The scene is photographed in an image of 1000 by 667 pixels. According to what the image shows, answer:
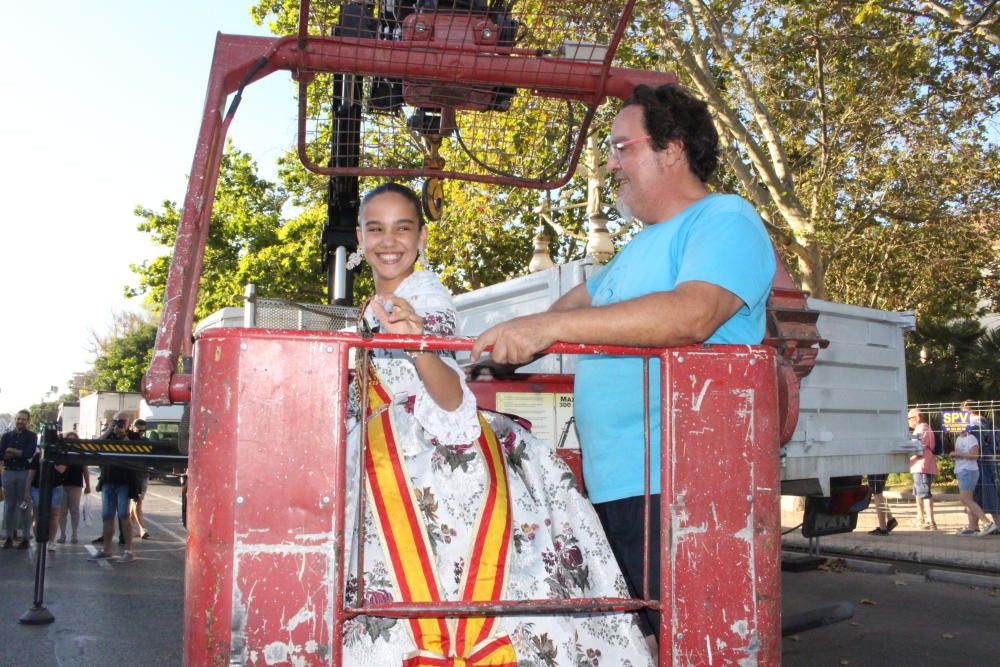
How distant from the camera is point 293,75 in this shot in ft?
11.2

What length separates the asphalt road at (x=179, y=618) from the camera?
620 centimetres

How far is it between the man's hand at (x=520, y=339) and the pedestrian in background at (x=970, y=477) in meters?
12.0

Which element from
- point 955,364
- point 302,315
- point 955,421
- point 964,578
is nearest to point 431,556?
point 302,315

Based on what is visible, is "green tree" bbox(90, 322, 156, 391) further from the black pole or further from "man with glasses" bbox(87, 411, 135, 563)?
the black pole

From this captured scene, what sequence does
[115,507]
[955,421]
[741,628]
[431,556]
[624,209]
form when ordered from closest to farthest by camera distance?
[741,628]
[431,556]
[624,209]
[115,507]
[955,421]

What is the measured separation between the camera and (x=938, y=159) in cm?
1495

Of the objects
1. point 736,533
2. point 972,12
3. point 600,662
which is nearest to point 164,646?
point 600,662

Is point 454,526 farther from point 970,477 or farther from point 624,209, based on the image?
point 970,477

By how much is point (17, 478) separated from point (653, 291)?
12827 mm

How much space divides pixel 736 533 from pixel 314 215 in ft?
79.9

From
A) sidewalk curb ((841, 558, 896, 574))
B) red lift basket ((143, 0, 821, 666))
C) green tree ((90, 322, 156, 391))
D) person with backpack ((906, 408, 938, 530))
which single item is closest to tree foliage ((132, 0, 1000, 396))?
person with backpack ((906, 408, 938, 530))

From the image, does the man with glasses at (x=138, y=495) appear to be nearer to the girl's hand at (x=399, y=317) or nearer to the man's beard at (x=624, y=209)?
the man's beard at (x=624, y=209)

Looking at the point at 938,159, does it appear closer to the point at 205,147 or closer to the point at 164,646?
the point at 164,646

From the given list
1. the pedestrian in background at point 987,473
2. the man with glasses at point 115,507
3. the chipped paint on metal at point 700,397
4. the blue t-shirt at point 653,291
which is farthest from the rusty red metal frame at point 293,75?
the pedestrian in background at point 987,473
